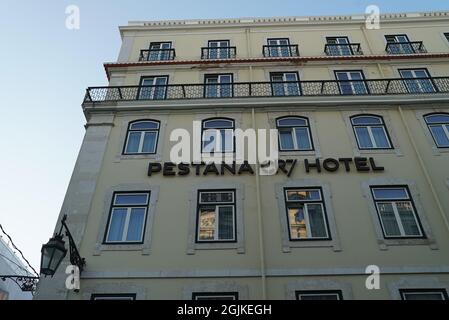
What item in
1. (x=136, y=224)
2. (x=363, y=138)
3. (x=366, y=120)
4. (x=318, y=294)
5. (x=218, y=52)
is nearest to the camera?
(x=318, y=294)

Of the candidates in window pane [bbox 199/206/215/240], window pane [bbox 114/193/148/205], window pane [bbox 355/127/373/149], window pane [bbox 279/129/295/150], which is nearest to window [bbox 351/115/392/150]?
→ window pane [bbox 355/127/373/149]

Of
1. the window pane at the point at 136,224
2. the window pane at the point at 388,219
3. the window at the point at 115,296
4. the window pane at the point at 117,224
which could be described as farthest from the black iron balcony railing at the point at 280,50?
the window at the point at 115,296

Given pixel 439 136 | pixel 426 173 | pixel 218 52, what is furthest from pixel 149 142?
pixel 439 136

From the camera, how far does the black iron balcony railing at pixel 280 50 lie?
55.2 feet

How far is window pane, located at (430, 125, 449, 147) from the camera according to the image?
1209 centimetres

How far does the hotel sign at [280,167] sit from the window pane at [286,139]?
0.81 m

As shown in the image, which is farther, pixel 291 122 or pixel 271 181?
pixel 291 122

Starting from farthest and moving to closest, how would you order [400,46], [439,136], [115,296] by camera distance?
[400,46] < [439,136] < [115,296]

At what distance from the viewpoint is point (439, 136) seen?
12359 millimetres

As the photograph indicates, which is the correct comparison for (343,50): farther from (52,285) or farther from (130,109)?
(52,285)

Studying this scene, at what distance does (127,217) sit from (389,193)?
781cm

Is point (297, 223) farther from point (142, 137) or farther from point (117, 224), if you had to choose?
point (142, 137)

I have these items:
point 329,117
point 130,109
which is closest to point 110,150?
point 130,109

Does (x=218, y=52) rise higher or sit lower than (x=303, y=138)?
higher
